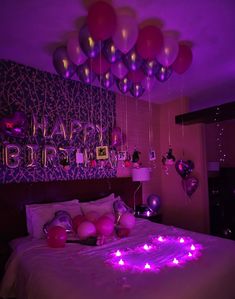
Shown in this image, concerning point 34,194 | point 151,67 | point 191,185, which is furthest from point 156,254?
point 191,185

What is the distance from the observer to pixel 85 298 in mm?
1479

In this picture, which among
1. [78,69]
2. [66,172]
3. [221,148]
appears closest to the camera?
[78,69]

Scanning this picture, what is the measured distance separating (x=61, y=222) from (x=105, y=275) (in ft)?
3.51

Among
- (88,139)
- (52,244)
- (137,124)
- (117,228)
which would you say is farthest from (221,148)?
(52,244)

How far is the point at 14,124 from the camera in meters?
2.73

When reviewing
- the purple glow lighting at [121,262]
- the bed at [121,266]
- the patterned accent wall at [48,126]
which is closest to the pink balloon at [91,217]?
A: the bed at [121,266]

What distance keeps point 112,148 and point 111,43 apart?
6.76 feet

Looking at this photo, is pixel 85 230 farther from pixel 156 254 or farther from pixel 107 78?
pixel 107 78

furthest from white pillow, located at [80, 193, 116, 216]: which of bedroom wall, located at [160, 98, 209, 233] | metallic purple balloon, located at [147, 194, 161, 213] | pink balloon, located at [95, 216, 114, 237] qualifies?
bedroom wall, located at [160, 98, 209, 233]

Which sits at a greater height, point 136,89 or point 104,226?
point 136,89

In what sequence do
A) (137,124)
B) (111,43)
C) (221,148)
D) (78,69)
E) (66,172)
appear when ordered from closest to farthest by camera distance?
(111,43), (78,69), (66,172), (137,124), (221,148)

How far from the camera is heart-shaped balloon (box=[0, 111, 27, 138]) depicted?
270 centimetres

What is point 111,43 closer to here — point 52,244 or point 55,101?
point 55,101

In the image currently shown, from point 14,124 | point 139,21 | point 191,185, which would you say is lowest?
point 191,185
